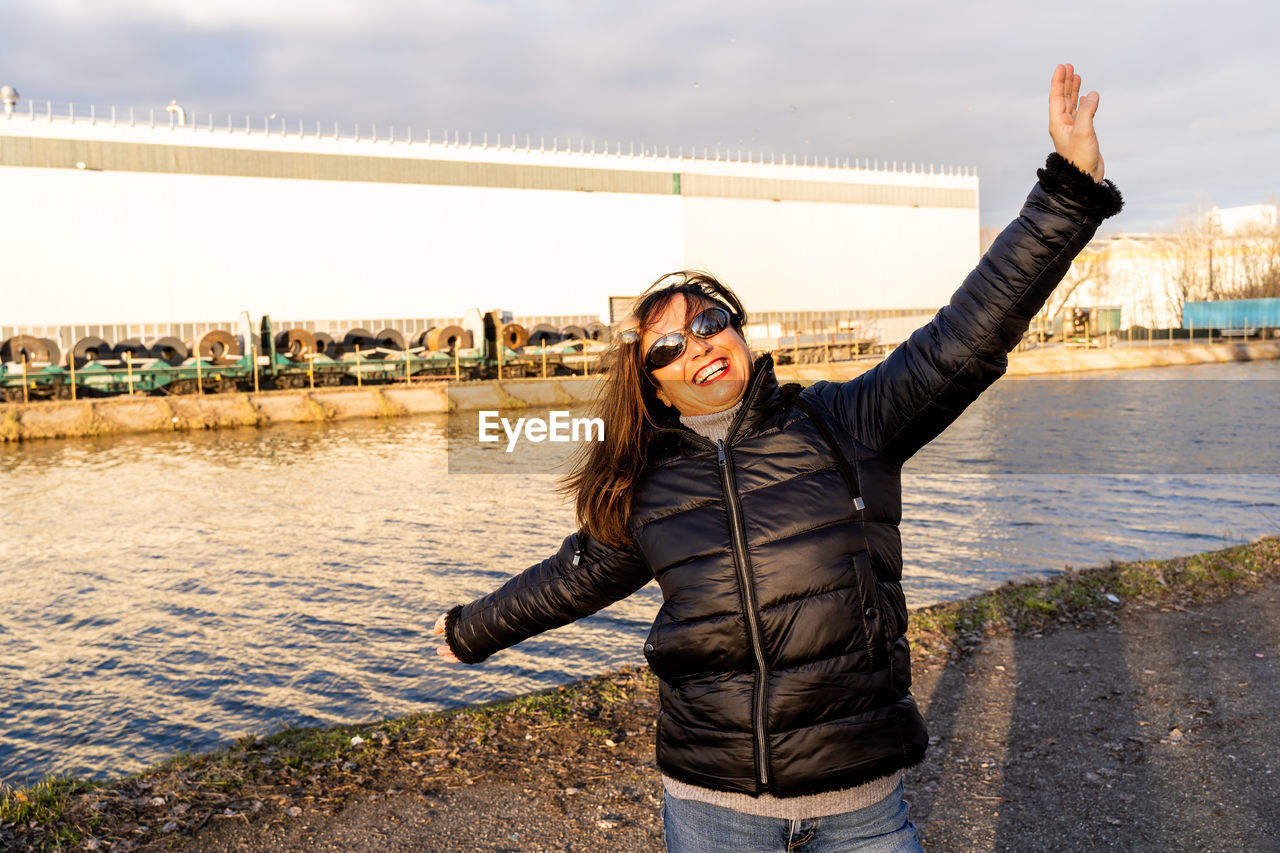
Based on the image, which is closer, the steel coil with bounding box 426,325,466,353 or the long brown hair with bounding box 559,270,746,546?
the long brown hair with bounding box 559,270,746,546

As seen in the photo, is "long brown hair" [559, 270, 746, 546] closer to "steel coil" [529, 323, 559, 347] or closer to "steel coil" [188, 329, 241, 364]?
"steel coil" [188, 329, 241, 364]

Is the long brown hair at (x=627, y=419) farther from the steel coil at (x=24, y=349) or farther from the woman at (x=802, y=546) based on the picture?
the steel coil at (x=24, y=349)

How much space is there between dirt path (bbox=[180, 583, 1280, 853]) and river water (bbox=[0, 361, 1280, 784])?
2711 mm

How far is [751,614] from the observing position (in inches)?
90.6

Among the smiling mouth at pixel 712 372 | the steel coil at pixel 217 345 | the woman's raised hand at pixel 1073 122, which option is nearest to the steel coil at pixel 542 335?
the steel coil at pixel 217 345

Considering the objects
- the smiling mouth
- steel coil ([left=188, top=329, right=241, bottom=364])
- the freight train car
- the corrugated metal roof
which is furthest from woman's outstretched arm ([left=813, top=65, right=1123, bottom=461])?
the corrugated metal roof

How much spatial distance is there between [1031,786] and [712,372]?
312cm

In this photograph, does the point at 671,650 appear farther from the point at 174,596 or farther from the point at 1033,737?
the point at 174,596

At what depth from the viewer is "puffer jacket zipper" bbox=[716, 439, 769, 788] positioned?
2.25 metres

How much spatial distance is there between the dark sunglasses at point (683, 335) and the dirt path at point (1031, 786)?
247cm

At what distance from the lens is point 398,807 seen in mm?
4645

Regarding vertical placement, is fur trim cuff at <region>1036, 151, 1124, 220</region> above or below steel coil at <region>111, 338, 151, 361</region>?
below

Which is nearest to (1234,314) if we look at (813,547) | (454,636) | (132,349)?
(132,349)

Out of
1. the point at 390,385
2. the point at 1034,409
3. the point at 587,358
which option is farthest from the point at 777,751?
the point at 587,358
